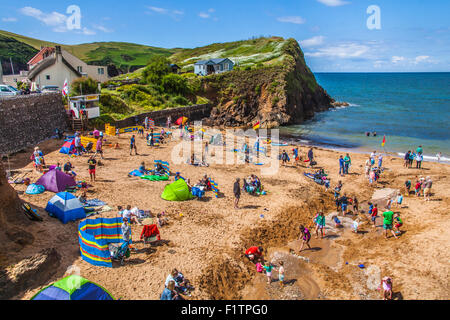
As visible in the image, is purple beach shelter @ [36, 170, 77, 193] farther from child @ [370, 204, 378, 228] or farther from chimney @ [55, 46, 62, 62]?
chimney @ [55, 46, 62, 62]

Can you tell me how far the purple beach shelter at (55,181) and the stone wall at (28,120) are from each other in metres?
7.99

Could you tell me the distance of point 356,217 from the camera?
14.8 metres

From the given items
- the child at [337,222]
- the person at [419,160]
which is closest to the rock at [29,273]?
the child at [337,222]

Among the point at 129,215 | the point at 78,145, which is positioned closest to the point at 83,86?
the point at 78,145

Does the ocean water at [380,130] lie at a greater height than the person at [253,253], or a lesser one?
greater

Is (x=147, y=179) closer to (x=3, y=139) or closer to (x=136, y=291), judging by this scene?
(x=136, y=291)

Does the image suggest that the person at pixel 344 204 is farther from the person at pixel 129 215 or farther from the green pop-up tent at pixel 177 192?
the person at pixel 129 215

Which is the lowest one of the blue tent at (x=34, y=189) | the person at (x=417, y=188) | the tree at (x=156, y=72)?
the person at (x=417, y=188)

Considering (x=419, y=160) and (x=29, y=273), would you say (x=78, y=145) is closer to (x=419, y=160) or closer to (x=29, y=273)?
(x=29, y=273)

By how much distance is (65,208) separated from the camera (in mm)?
11445

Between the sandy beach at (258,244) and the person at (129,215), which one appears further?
the person at (129,215)

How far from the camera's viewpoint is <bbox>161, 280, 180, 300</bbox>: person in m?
8.09

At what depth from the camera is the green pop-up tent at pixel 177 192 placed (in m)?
14.7

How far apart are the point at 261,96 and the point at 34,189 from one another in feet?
130
